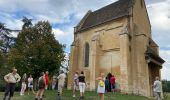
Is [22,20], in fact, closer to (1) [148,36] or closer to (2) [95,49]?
(2) [95,49]

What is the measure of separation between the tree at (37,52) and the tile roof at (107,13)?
608 cm

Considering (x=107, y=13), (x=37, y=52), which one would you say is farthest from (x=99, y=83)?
(x=107, y=13)

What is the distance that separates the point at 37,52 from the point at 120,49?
13.1 meters

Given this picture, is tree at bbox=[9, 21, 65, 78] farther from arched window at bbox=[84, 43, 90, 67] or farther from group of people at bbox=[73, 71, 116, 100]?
group of people at bbox=[73, 71, 116, 100]

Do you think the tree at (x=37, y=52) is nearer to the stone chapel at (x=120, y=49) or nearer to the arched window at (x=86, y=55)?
the stone chapel at (x=120, y=49)

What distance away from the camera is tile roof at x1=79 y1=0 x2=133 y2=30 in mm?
35000

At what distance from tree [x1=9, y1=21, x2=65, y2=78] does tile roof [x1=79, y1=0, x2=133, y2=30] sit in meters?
6.08

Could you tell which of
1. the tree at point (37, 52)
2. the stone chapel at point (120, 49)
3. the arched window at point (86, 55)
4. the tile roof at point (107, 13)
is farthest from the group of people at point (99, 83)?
the tree at point (37, 52)

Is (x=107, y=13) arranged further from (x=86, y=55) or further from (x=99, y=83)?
(x=99, y=83)

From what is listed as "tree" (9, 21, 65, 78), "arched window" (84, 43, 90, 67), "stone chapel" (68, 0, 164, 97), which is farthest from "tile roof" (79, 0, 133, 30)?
"tree" (9, 21, 65, 78)

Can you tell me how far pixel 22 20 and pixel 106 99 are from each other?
37.0 m

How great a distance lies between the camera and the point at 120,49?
3197cm

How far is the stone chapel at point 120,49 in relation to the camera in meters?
31.5

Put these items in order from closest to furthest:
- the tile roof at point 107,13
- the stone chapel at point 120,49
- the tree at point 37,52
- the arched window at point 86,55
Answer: the stone chapel at point 120,49 < the tile roof at point 107,13 < the tree at point 37,52 < the arched window at point 86,55
